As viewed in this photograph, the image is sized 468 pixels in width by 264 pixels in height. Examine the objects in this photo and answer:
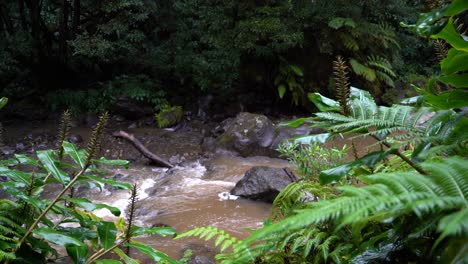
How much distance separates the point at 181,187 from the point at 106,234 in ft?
13.9

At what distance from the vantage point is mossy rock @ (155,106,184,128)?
8.69m

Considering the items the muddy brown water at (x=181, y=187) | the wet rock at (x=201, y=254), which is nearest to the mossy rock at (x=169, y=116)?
the muddy brown water at (x=181, y=187)

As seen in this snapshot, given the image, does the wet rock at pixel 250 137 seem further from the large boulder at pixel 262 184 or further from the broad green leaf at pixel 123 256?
the broad green leaf at pixel 123 256

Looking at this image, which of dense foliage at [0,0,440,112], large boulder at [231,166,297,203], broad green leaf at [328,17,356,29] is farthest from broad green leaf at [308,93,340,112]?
broad green leaf at [328,17,356,29]

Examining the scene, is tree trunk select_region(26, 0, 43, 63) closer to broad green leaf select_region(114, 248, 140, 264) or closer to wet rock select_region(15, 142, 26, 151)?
wet rock select_region(15, 142, 26, 151)

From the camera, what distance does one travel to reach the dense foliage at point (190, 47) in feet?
26.8

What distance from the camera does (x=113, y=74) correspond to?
32.8 feet

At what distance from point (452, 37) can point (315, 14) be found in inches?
308

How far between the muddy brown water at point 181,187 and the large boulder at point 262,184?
114 millimetres

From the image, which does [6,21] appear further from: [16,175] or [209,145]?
[16,175]

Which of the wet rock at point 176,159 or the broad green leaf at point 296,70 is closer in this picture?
the wet rock at point 176,159

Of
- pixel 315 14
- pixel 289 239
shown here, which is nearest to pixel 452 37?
pixel 289 239

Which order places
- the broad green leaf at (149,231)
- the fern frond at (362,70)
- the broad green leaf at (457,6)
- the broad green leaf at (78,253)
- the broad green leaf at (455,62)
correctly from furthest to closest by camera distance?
the fern frond at (362,70), the broad green leaf at (149,231), the broad green leaf at (78,253), the broad green leaf at (455,62), the broad green leaf at (457,6)

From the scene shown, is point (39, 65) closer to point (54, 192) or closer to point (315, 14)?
point (54, 192)
